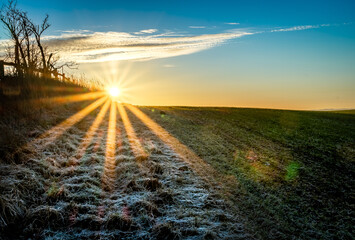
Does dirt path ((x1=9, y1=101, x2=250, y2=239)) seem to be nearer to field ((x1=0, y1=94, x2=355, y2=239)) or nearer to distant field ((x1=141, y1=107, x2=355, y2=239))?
field ((x1=0, y1=94, x2=355, y2=239))

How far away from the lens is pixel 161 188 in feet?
15.4

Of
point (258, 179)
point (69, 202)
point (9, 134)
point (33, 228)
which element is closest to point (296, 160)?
point (258, 179)

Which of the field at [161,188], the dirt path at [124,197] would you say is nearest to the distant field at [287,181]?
the field at [161,188]

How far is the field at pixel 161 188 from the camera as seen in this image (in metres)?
3.48

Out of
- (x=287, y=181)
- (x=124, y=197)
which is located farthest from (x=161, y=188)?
(x=287, y=181)

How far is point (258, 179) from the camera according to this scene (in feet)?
17.6

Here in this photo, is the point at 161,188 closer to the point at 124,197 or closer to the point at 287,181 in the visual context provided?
the point at 124,197

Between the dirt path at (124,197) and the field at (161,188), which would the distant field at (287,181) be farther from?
the dirt path at (124,197)

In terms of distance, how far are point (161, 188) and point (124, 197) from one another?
0.74 meters

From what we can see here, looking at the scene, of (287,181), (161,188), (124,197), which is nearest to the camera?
(124,197)

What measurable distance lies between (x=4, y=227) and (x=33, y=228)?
37 centimetres

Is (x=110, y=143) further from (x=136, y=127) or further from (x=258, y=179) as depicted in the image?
(x=258, y=179)

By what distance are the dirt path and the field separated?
16mm

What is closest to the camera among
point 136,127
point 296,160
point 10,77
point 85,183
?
point 85,183
